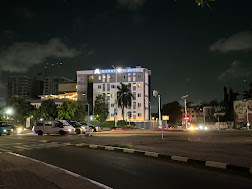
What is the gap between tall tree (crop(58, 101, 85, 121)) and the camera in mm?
67188

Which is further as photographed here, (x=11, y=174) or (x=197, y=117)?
(x=197, y=117)

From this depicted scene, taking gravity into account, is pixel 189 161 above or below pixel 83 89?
below

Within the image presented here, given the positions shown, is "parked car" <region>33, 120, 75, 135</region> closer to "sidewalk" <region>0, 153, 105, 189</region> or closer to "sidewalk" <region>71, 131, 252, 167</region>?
"sidewalk" <region>71, 131, 252, 167</region>

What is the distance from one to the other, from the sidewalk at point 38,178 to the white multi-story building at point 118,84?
9046cm

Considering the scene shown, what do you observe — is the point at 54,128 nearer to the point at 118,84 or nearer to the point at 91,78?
the point at 118,84

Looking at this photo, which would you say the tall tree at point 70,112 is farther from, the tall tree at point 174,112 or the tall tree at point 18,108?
the tall tree at point 174,112

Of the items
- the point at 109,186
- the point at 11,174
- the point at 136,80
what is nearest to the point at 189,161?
the point at 109,186

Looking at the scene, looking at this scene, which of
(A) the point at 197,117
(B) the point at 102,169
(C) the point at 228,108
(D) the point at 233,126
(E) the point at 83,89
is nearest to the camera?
(B) the point at 102,169

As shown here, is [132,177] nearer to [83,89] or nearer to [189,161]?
[189,161]

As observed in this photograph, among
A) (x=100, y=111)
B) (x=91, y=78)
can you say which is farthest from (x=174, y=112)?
(x=91, y=78)

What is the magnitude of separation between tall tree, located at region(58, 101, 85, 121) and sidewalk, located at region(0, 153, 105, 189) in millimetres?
58896

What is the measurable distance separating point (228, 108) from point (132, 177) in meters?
88.5

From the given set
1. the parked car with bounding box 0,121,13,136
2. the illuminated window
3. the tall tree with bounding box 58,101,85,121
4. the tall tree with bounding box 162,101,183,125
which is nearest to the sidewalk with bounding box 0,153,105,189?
the parked car with bounding box 0,121,13,136

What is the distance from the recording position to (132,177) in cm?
755
